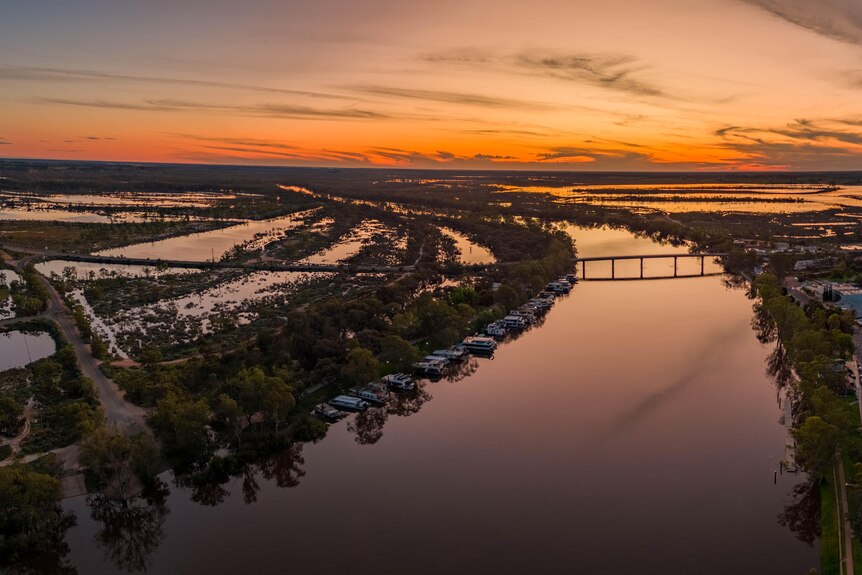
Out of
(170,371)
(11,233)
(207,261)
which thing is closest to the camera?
(170,371)

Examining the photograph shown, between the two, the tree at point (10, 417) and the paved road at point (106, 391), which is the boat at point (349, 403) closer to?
the paved road at point (106, 391)

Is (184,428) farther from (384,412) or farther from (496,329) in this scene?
(496,329)

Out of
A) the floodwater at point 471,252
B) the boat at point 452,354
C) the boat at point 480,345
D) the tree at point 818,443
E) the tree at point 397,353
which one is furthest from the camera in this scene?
the floodwater at point 471,252

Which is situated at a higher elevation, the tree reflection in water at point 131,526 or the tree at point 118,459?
the tree at point 118,459

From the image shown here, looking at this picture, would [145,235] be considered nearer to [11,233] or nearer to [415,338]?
[11,233]

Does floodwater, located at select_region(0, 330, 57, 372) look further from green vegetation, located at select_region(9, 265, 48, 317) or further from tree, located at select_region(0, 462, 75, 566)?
tree, located at select_region(0, 462, 75, 566)

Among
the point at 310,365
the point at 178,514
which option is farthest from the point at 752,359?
the point at 178,514

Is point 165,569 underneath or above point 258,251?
underneath

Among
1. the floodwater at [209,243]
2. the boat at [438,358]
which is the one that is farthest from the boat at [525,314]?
the floodwater at [209,243]
